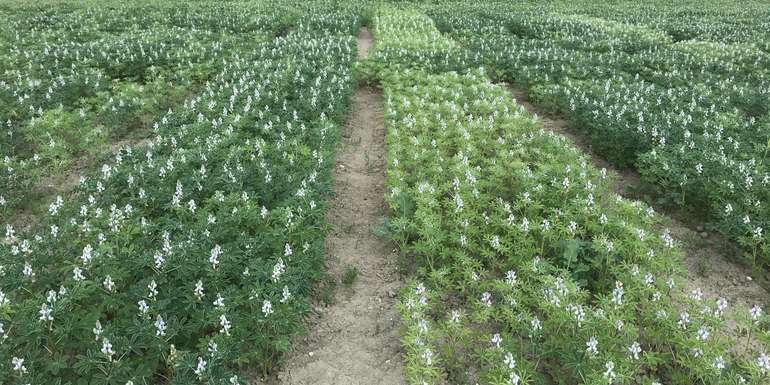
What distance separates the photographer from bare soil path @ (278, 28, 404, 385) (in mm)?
4926

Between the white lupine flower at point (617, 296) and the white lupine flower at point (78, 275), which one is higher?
the white lupine flower at point (78, 275)

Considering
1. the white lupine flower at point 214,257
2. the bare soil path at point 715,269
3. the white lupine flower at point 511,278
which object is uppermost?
the white lupine flower at point 214,257

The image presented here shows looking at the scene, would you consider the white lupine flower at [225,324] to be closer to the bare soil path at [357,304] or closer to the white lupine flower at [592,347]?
the bare soil path at [357,304]

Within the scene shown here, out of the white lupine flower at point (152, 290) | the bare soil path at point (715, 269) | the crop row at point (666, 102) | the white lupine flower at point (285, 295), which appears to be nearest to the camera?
the white lupine flower at point (152, 290)

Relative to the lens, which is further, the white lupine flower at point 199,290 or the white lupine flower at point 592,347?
the white lupine flower at point 199,290

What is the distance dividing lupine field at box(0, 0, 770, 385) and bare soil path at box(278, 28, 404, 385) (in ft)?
0.61

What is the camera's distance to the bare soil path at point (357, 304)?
194 inches

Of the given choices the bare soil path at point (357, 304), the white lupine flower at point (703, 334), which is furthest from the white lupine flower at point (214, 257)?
the white lupine flower at point (703, 334)

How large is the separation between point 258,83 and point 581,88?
27.4 ft

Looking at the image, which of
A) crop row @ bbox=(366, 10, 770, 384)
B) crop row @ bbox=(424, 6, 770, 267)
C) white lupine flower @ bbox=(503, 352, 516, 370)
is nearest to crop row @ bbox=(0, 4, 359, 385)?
crop row @ bbox=(366, 10, 770, 384)

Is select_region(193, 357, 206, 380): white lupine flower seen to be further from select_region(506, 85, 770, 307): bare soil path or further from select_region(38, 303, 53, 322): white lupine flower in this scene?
select_region(506, 85, 770, 307): bare soil path

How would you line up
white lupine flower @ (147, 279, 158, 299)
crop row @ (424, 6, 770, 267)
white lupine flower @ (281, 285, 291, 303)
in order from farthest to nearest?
1. crop row @ (424, 6, 770, 267)
2. white lupine flower @ (281, 285, 291, 303)
3. white lupine flower @ (147, 279, 158, 299)

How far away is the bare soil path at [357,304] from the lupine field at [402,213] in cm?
19

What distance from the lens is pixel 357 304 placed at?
5.92 m
